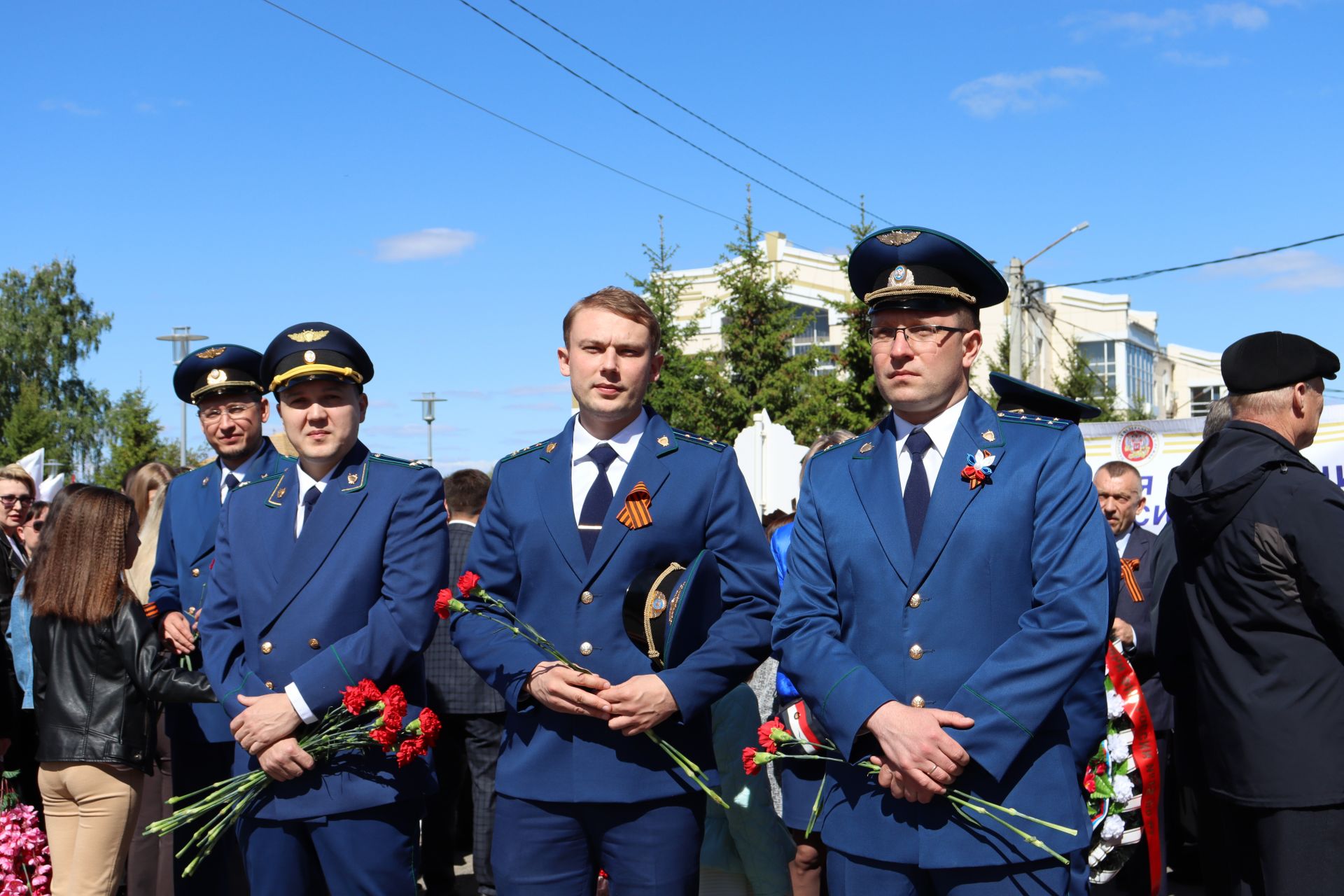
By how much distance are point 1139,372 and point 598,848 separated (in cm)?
6124

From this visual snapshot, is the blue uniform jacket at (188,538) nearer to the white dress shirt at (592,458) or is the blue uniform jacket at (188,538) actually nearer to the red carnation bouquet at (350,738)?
the red carnation bouquet at (350,738)

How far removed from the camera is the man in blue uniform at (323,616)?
146 inches

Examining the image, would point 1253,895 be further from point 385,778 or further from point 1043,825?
point 385,778

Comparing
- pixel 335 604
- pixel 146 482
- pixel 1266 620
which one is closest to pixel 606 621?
pixel 335 604

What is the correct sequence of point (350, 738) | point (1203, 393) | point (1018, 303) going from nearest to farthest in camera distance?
→ 1. point (350, 738)
2. point (1018, 303)
3. point (1203, 393)

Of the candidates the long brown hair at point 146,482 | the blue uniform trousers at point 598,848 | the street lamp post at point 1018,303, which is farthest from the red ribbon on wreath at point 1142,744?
the street lamp post at point 1018,303

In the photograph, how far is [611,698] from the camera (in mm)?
3404

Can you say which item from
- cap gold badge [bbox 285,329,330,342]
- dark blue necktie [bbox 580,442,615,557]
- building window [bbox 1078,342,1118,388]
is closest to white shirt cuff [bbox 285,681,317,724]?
dark blue necktie [bbox 580,442,615,557]

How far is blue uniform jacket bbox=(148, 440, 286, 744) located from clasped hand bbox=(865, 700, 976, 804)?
323cm

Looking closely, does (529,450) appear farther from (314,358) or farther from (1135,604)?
(1135,604)

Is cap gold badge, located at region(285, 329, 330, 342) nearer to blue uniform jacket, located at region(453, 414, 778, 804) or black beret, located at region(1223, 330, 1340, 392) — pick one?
blue uniform jacket, located at region(453, 414, 778, 804)

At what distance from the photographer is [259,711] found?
3.71 metres

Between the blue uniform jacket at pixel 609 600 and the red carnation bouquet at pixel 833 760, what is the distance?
239mm

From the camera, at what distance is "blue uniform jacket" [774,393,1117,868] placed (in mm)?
2955
